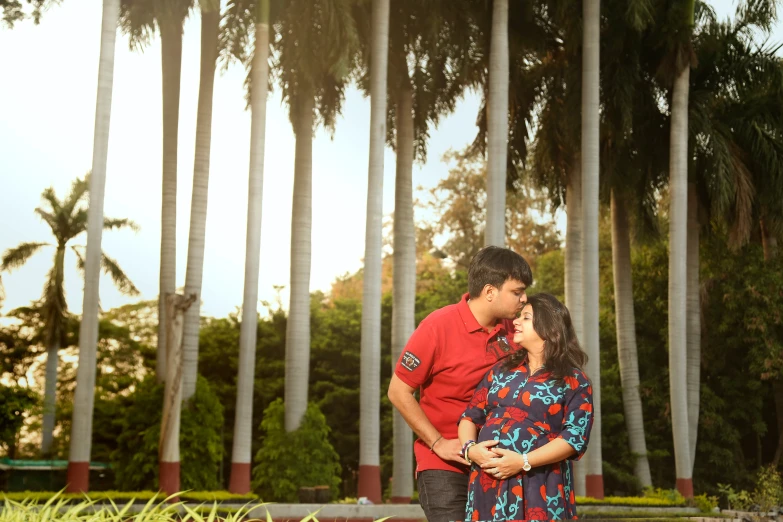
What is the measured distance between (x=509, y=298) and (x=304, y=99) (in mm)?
19399

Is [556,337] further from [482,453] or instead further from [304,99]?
[304,99]

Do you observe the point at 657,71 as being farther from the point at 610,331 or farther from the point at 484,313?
the point at 484,313

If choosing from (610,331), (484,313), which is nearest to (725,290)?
(610,331)

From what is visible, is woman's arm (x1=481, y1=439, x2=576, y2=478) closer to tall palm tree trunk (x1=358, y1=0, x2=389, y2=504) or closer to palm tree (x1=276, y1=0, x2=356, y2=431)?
palm tree (x1=276, y1=0, x2=356, y2=431)

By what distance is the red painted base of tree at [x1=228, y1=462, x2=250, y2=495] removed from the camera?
19.5 meters

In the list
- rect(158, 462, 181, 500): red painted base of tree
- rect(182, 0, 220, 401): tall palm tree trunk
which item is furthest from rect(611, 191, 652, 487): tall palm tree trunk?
rect(158, 462, 181, 500): red painted base of tree

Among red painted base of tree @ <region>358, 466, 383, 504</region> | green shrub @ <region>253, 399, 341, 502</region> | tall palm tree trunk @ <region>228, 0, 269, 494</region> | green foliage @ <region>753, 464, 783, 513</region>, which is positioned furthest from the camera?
green foliage @ <region>753, 464, 783, 513</region>

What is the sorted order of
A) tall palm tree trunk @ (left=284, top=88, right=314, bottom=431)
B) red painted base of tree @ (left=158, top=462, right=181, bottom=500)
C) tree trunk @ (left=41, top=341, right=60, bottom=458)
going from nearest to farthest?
red painted base of tree @ (left=158, top=462, right=181, bottom=500) < tall palm tree trunk @ (left=284, top=88, right=314, bottom=431) < tree trunk @ (left=41, top=341, right=60, bottom=458)

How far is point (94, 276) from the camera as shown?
1836 cm

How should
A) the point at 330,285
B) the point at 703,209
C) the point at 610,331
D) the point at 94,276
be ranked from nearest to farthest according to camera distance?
the point at 94,276 → the point at 703,209 → the point at 610,331 → the point at 330,285

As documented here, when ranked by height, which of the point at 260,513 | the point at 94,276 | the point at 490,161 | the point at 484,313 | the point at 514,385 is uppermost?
the point at 490,161

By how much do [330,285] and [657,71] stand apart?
23.9 m

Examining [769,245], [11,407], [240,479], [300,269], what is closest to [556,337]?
[240,479]

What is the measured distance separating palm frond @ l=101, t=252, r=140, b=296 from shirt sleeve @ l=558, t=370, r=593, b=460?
A: 120 ft
